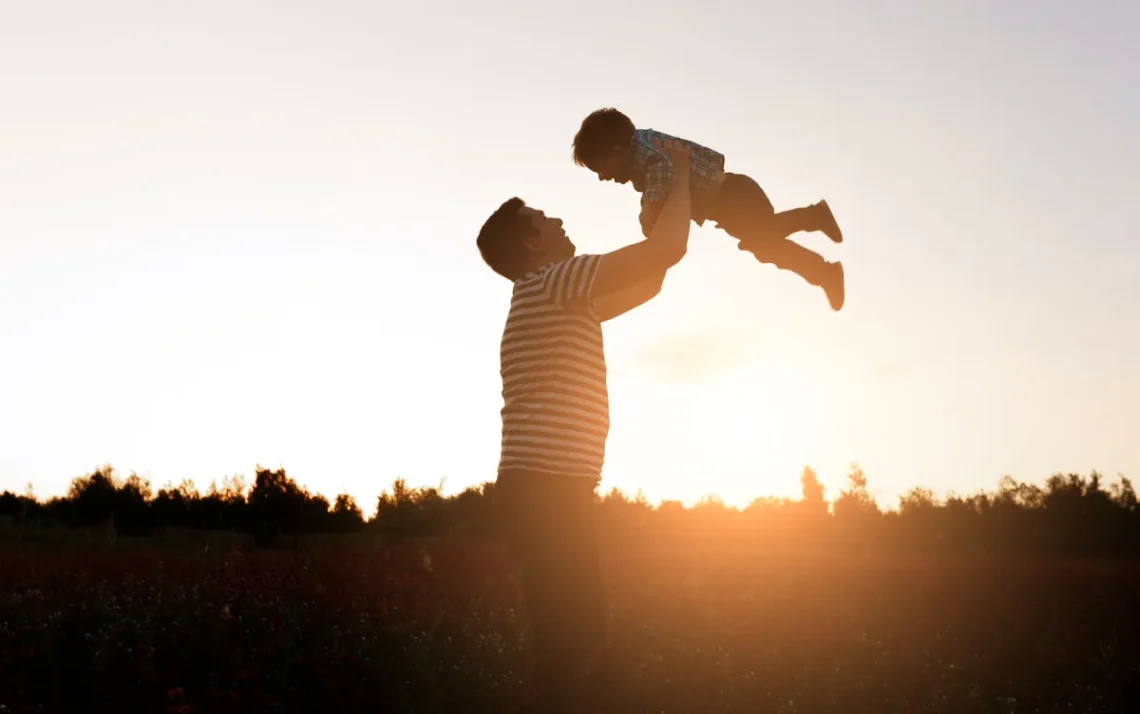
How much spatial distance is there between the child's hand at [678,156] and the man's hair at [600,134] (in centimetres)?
124

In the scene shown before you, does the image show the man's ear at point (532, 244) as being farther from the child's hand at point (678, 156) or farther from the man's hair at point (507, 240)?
the child's hand at point (678, 156)

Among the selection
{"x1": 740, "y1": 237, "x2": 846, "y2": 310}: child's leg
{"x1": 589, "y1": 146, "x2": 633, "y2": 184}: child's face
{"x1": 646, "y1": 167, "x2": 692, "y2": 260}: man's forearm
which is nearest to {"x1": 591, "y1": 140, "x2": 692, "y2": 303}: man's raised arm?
{"x1": 646, "y1": 167, "x2": 692, "y2": 260}: man's forearm

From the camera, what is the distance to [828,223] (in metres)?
5.86

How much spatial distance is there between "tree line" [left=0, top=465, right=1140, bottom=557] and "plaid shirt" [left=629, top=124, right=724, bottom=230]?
4.40m

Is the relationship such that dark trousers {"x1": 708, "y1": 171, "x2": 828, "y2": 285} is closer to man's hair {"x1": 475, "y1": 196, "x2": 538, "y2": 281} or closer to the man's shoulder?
man's hair {"x1": 475, "y1": 196, "x2": 538, "y2": 281}

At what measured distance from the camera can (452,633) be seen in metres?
8.64

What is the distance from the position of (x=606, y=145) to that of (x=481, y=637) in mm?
5427

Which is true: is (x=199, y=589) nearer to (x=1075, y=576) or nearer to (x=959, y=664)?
(x=959, y=664)

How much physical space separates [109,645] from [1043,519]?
39295 millimetres

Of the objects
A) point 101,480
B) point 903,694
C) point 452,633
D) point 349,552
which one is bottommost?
point 903,694

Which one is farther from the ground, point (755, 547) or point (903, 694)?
point (755, 547)

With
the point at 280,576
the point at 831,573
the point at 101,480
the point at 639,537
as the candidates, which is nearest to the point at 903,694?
the point at 831,573

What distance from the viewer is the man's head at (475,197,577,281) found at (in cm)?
354

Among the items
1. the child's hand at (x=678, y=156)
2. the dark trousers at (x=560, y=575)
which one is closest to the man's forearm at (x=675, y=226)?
the child's hand at (x=678, y=156)
